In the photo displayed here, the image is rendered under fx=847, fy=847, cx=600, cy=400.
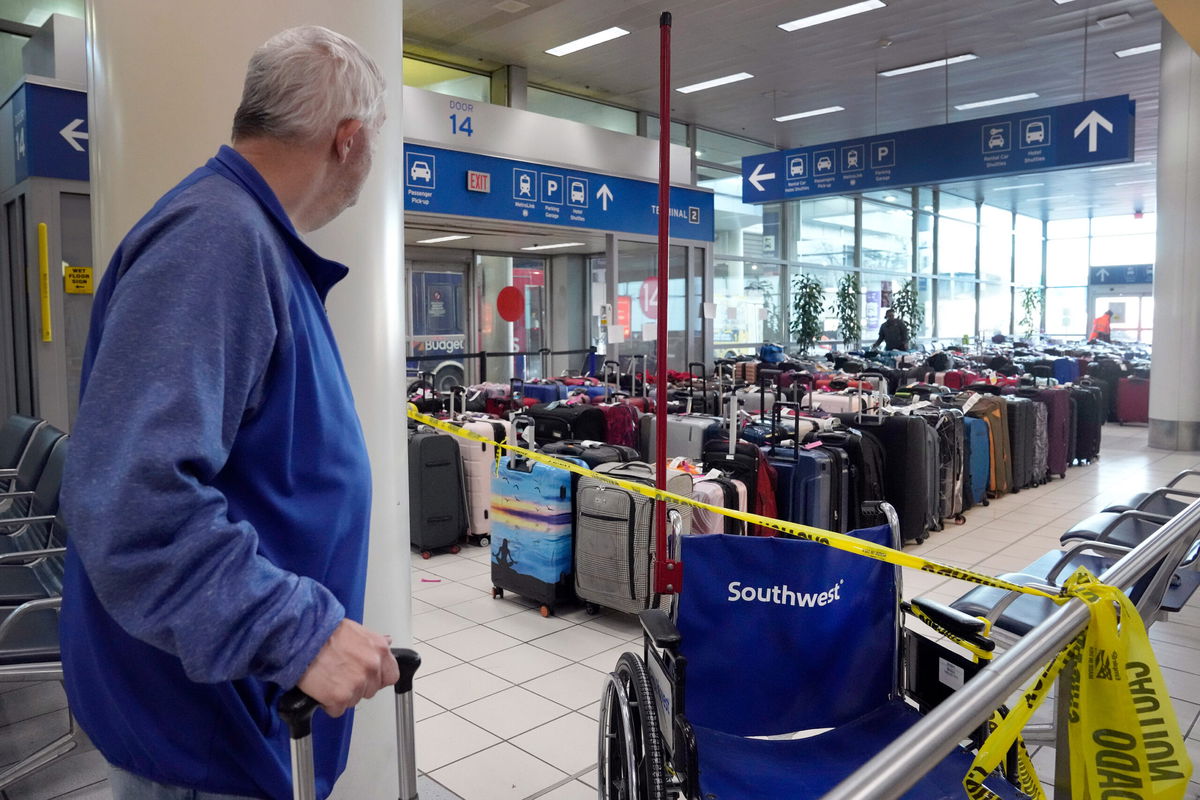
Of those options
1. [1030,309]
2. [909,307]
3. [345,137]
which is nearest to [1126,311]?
[1030,309]

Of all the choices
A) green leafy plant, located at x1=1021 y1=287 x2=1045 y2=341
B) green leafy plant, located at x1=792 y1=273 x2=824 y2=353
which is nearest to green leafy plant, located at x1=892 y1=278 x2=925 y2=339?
green leafy plant, located at x1=792 y1=273 x2=824 y2=353

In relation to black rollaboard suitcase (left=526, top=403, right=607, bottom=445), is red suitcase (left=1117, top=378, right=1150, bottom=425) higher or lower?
lower

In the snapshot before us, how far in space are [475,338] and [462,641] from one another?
7.72 m

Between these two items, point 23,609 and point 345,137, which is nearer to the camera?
point 345,137

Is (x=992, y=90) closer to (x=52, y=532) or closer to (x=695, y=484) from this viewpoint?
(x=695, y=484)

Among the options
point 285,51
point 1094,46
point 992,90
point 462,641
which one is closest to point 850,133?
point 992,90

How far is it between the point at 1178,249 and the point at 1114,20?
2.97 m

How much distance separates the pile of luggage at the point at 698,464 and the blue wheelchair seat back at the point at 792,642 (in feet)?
1.06

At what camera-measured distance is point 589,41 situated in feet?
35.8

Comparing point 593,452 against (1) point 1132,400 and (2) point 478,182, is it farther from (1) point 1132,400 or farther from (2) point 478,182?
(1) point 1132,400

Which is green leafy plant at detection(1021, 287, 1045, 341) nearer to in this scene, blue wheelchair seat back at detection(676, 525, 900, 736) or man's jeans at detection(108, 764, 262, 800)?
blue wheelchair seat back at detection(676, 525, 900, 736)

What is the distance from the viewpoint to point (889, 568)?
2266 millimetres

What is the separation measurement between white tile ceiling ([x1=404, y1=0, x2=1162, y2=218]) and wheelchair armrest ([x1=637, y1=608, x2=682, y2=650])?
883 centimetres

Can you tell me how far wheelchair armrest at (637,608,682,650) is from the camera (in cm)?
190
